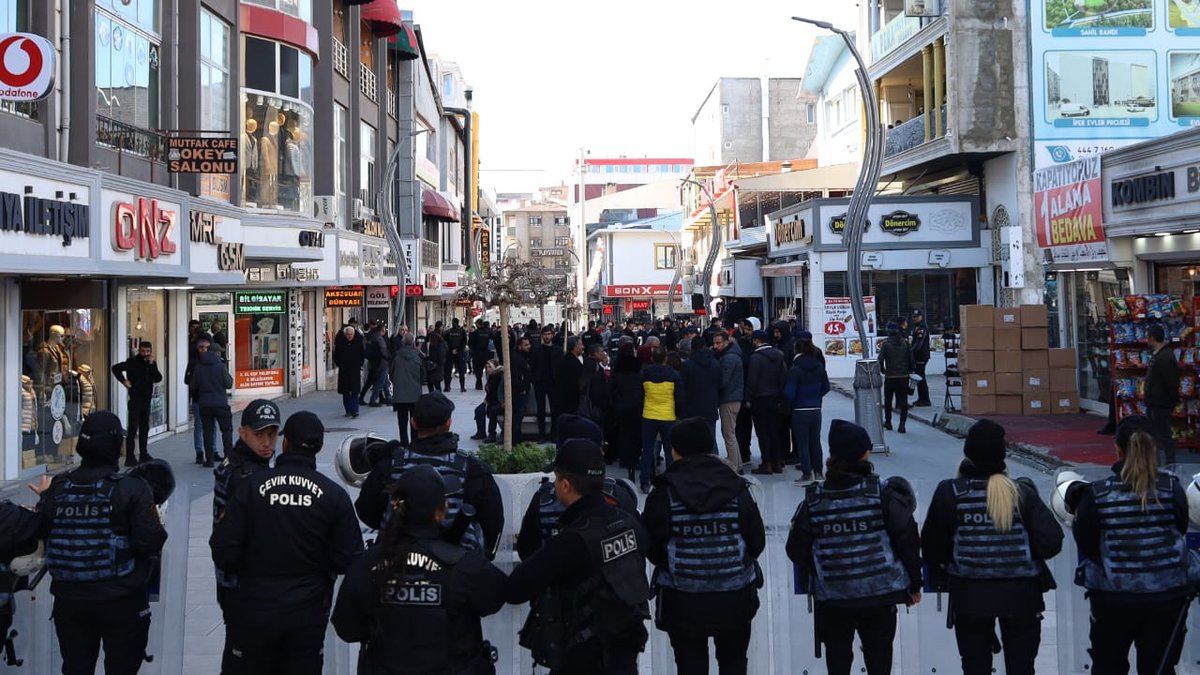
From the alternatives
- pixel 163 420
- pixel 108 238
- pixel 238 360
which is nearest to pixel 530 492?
pixel 108 238

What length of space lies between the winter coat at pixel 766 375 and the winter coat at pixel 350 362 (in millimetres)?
10045

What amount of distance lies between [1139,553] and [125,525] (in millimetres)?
4630

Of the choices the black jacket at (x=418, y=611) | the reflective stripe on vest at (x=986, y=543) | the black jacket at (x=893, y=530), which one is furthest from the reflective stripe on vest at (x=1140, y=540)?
the black jacket at (x=418, y=611)

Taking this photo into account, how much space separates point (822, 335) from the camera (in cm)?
3008

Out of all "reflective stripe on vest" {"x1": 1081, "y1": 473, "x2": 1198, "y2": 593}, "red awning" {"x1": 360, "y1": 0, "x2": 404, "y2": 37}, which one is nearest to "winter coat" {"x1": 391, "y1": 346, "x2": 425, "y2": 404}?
"reflective stripe on vest" {"x1": 1081, "y1": 473, "x2": 1198, "y2": 593}

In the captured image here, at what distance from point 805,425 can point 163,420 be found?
36.0 ft

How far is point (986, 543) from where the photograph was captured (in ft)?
17.9

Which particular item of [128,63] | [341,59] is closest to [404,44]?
[341,59]

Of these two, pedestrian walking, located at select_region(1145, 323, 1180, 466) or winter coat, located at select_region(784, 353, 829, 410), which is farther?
winter coat, located at select_region(784, 353, 829, 410)

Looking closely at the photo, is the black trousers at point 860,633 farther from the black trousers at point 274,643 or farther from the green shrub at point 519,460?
the green shrub at point 519,460

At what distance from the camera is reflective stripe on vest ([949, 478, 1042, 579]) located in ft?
17.9

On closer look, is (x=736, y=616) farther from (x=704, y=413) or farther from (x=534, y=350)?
(x=534, y=350)

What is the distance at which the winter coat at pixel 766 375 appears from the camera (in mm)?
14273

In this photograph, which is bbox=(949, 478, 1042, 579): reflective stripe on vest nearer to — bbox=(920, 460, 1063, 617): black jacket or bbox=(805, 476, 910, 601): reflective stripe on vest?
bbox=(920, 460, 1063, 617): black jacket
